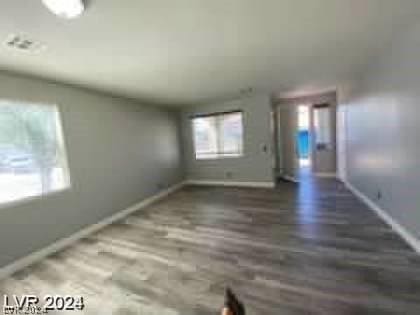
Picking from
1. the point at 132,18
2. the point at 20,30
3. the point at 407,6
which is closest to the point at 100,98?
the point at 20,30

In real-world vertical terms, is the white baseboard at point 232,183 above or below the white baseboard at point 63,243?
above

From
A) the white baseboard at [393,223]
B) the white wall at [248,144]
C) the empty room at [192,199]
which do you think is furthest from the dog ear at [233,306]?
the white wall at [248,144]

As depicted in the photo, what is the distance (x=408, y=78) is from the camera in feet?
7.52

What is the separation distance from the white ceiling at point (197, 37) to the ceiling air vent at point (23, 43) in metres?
0.07

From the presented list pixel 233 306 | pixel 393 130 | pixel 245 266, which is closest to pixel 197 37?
pixel 233 306

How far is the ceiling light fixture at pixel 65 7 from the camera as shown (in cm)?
147

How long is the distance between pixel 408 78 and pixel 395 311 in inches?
87.6

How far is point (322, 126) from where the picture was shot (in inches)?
248

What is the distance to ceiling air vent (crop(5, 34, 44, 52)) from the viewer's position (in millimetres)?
1853

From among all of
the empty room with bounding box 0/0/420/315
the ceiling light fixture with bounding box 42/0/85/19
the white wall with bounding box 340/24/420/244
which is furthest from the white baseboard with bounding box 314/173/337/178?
the ceiling light fixture with bounding box 42/0/85/19

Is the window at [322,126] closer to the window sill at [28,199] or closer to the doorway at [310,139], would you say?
the doorway at [310,139]

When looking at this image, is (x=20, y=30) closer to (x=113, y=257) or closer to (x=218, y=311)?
(x=113, y=257)

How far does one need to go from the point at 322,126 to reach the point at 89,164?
19.8ft

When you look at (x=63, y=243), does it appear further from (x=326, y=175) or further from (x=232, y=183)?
(x=326, y=175)
